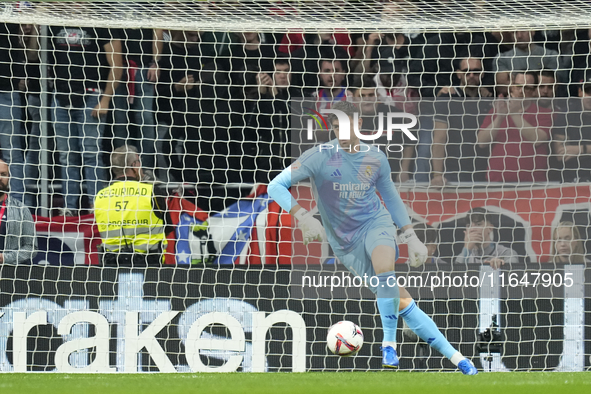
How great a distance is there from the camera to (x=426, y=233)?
616cm

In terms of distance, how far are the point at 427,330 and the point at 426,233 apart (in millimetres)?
1116

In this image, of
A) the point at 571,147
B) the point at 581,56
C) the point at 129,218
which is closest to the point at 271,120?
the point at 129,218

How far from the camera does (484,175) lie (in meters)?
6.45

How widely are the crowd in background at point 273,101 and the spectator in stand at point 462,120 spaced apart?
0.04ft

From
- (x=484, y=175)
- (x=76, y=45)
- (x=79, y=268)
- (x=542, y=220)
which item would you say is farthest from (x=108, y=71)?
(x=542, y=220)

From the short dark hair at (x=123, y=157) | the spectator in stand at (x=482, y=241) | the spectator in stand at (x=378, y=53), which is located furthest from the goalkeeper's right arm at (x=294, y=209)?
the spectator in stand at (x=378, y=53)

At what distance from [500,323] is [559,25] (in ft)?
6.80

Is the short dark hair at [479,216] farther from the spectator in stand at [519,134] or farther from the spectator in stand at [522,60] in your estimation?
the spectator in stand at [522,60]

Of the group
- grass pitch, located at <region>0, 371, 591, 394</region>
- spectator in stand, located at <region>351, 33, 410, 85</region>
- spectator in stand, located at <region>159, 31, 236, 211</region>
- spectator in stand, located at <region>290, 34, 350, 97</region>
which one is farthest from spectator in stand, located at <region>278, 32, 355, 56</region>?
grass pitch, located at <region>0, 371, 591, 394</region>

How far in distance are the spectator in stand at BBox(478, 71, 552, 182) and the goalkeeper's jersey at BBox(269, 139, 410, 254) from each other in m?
1.14

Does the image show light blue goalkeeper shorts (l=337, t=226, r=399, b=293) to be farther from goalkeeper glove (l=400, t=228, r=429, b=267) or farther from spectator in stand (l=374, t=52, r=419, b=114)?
spectator in stand (l=374, t=52, r=419, b=114)

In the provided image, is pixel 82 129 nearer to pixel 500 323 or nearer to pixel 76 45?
pixel 76 45

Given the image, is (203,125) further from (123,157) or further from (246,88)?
(123,157)

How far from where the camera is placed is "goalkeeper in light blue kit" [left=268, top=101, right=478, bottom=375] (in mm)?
5402
